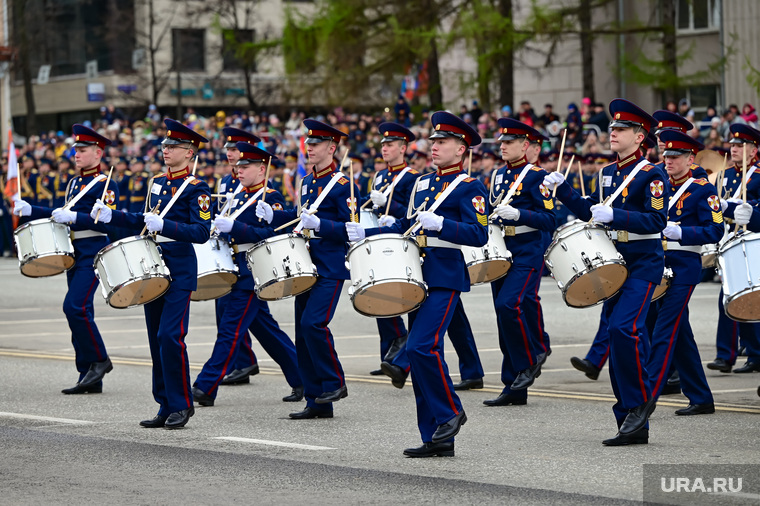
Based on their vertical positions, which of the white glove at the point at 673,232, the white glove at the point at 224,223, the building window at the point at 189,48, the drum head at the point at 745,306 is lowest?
the drum head at the point at 745,306

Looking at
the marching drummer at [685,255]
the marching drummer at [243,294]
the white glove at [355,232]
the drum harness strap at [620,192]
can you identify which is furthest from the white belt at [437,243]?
the marching drummer at [243,294]

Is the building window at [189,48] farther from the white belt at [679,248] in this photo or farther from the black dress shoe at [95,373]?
the white belt at [679,248]

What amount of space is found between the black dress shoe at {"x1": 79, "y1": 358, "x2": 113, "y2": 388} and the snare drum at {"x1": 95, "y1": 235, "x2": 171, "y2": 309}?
6.05ft

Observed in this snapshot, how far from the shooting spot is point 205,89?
185ft

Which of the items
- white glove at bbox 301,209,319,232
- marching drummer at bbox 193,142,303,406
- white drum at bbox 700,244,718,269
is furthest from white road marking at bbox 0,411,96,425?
white drum at bbox 700,244,718,269

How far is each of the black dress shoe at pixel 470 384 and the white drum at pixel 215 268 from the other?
2.12m

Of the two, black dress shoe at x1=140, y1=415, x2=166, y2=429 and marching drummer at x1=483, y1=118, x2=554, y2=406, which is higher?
marching drummer at x1=483, y1=118, x2=554, y2=406

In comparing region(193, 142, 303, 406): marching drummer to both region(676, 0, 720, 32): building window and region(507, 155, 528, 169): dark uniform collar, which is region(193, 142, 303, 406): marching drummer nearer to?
region(507, 155, 528, 169): dark uniform collar

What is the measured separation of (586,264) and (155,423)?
3230 millimetres

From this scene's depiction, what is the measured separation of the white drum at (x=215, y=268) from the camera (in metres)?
10.7

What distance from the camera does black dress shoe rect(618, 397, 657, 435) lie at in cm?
839

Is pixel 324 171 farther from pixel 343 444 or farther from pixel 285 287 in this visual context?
pixel 343 444

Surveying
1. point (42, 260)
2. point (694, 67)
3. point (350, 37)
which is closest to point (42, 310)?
point (42, 260)

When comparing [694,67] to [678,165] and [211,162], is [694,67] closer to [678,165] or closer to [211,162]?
[211,162]
